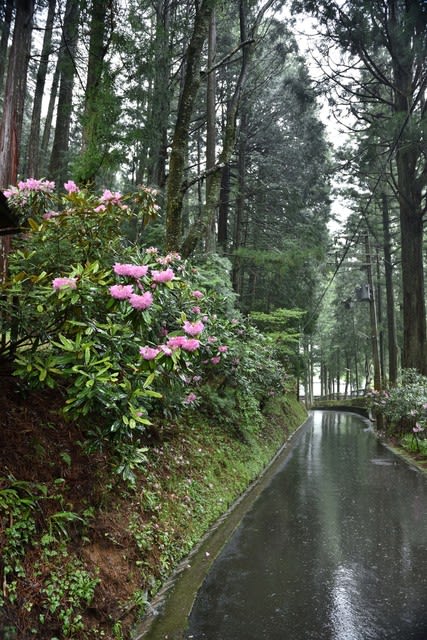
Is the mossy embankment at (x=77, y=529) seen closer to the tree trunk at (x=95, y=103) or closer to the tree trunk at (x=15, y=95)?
the tree trunk at (x=15, y=95)

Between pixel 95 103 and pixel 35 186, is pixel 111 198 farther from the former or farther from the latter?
pixel 95 103

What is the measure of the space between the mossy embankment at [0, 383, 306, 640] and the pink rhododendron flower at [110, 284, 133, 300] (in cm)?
156

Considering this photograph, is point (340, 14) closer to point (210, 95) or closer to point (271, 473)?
point (210, 95)

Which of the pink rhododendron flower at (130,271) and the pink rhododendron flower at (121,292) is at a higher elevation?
the pink rhododendron flower at (130,271)

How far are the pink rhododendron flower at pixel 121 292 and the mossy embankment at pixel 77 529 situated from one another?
1559 mm

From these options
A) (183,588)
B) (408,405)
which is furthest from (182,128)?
(408,405)

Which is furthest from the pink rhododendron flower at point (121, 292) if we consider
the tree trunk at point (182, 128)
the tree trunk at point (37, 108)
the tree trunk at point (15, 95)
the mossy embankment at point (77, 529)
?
the tree trunk at point (37, 108)

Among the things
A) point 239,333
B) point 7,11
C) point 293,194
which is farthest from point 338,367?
point 7,11

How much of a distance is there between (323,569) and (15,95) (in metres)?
6.51

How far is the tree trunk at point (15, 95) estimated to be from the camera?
542cm

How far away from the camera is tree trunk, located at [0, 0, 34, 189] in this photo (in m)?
5.42

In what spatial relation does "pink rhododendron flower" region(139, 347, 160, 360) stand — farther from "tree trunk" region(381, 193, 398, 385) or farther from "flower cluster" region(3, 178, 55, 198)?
"tree trunk" region(381, 193, 398, 385)

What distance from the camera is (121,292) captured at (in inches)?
123

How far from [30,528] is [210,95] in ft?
37.2
